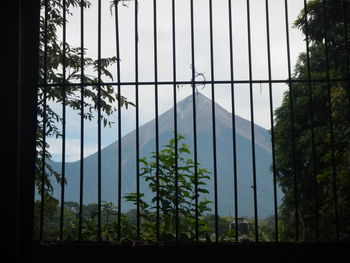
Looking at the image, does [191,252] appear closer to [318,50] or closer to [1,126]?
[1,126]

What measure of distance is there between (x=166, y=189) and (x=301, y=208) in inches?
233

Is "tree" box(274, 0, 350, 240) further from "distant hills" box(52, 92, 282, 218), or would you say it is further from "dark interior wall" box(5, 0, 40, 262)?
"dark interior wall" box(5, 0, 40, 262)

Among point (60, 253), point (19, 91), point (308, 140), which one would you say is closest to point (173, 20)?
point (19, 91)

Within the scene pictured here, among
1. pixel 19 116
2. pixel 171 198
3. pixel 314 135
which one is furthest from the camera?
pixel 314 135

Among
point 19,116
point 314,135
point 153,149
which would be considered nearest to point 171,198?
point 19,116

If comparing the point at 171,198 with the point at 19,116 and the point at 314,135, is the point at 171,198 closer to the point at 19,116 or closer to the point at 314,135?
the point at 19,116

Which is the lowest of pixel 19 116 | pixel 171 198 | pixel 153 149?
pixel 171 198

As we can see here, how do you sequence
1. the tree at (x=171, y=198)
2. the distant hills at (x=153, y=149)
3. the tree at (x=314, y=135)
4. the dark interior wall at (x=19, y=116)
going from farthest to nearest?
the tree at (x=314, y=135) < the distant hills at (x=153, y=149) < the tree at (x=171, y=198) < the dark interior wall at (x=19, y=116)

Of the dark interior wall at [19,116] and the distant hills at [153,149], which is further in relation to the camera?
the distant hills at [153,149]

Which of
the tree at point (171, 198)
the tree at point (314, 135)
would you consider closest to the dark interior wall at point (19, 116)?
the tree at point (171, 198)

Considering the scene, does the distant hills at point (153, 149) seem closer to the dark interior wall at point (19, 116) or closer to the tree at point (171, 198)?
the tree at point (171, 198)

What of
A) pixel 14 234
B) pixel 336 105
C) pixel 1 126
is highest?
pixel 336 105

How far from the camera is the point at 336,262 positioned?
118 inches

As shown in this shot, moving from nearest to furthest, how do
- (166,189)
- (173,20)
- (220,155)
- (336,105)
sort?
(173,20) < (166,189) < (336,105) < (220,155)
